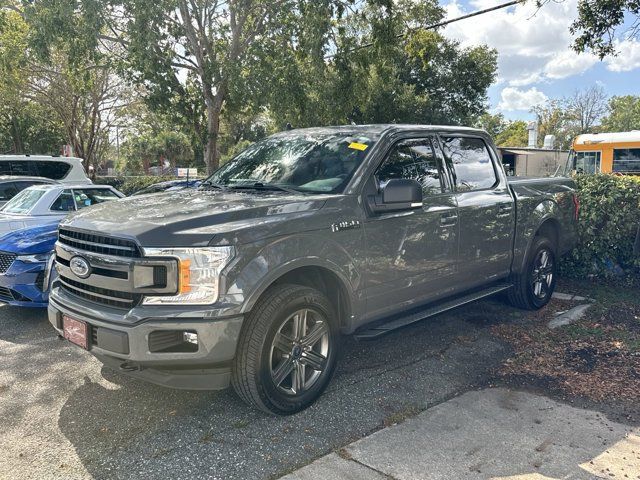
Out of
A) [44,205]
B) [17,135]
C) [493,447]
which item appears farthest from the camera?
[17,135]

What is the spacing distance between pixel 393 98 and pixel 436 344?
22734 mm

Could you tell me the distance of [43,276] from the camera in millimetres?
5742

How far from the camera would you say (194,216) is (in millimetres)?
3264

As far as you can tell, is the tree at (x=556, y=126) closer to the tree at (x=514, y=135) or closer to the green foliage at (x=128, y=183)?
the tree at (x=514, y=135)

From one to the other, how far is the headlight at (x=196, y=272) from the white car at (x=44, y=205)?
5273 millimetres

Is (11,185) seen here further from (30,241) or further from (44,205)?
A: (30,241)

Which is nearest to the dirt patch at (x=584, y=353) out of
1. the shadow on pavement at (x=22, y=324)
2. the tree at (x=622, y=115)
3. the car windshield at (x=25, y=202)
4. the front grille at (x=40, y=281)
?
the shadow on pavement at (x=22, y=324)

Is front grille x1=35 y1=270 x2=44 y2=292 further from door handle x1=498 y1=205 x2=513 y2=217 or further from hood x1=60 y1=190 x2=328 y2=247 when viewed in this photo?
door handle x1=498 y1=205 x2=513 y2=217

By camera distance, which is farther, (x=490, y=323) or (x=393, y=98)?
(x=393, y=98)

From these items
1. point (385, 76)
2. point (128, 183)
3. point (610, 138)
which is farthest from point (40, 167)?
point (610, 138)

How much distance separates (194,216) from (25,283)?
11.2ft

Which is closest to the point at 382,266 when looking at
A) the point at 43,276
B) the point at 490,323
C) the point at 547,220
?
the point at 490,323

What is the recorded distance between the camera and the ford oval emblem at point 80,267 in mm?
3368

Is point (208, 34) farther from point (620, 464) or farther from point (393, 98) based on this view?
point (620, 464)
